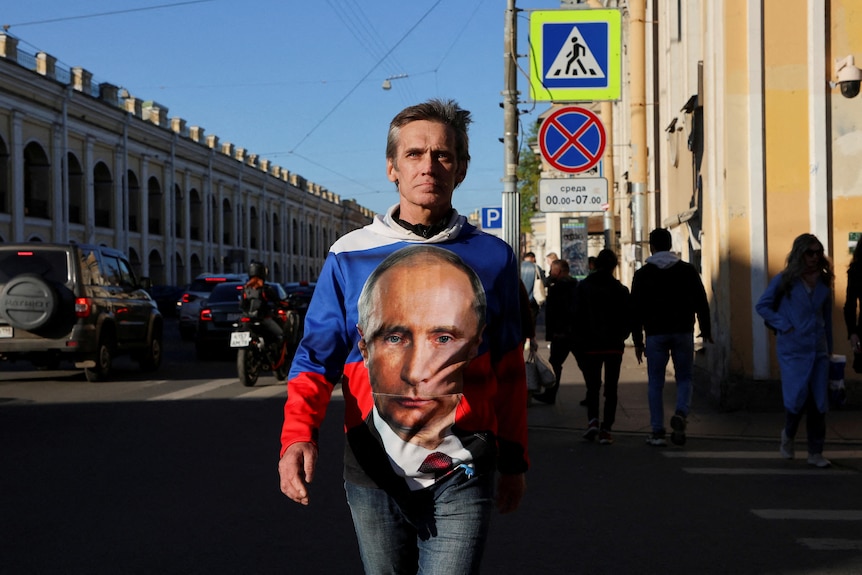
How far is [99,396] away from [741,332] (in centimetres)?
782

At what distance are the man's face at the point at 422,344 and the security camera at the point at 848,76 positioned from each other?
10.6 metres

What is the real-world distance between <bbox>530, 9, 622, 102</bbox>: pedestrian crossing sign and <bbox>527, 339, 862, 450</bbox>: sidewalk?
3595mm

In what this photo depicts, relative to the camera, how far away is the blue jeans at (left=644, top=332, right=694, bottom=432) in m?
10.1

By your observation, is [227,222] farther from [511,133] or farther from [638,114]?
[511,133]

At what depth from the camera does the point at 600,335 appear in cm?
1052

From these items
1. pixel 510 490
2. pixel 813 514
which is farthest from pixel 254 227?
pixel 510 490

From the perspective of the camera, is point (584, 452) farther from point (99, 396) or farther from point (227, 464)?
point (99, 396)

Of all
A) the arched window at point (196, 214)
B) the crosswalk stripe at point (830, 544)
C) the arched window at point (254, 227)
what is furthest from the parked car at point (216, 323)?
the arched window at point (254, 227)

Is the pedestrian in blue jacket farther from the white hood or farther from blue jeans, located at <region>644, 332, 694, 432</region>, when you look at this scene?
the white hood

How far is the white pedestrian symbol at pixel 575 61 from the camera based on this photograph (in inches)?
533

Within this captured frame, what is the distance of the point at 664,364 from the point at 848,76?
4293mm

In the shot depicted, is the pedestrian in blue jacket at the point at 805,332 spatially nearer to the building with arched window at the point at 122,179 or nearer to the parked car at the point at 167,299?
the building with arched window at the point at 122,179

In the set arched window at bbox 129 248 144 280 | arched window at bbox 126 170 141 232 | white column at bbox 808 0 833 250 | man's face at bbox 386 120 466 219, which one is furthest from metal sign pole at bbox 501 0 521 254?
arched window at bbox 129 248 144 280

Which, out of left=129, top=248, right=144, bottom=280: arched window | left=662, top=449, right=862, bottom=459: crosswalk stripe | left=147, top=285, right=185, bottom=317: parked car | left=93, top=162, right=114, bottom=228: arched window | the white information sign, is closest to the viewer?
left=662, top=449, right=862, bottom=459: crosswalk stripe
